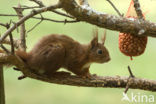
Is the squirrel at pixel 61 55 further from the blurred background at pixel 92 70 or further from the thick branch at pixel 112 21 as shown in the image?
the blurred background at pixel 92 70

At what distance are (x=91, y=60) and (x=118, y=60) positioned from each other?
0.85 m

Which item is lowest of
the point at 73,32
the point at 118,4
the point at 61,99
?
the point at 61,99

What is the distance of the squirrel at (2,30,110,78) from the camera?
1.33 metres

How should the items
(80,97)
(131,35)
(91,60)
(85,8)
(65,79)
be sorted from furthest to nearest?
(80,97)
(91,60)
(65,79)
(131,35)
(85,8)

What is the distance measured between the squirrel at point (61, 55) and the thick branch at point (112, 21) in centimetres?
36

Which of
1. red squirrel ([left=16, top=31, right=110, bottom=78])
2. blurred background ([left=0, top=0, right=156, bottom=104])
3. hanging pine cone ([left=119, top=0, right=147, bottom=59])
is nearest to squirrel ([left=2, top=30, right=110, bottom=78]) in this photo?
red squirrel ([left=16, top=31, right=110, bottom=78])

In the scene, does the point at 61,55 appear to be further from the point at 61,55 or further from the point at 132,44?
the point at 132,44

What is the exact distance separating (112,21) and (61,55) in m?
0.40

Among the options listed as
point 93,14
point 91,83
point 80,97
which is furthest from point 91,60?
point 80,97

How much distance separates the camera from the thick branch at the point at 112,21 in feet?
3.23

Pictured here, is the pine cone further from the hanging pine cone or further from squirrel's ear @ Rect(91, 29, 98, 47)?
squirrel's ear @ Rect(91, 29, 98, 47)

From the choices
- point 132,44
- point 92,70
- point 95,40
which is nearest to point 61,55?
point 95,40

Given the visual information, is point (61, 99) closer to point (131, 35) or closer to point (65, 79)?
point (65, 79)

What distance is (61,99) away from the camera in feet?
7.60
